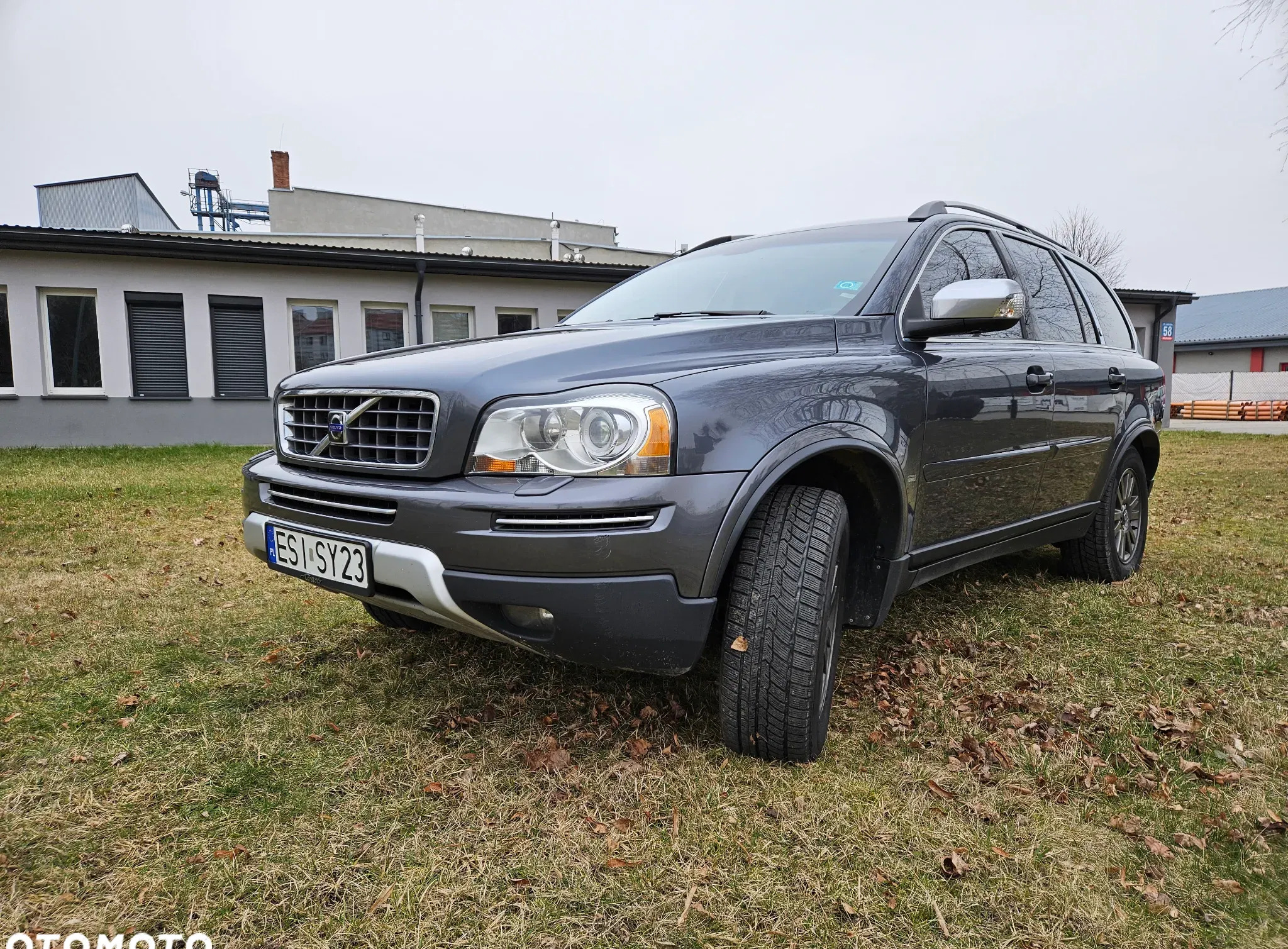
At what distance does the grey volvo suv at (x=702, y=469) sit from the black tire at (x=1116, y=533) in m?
1.11

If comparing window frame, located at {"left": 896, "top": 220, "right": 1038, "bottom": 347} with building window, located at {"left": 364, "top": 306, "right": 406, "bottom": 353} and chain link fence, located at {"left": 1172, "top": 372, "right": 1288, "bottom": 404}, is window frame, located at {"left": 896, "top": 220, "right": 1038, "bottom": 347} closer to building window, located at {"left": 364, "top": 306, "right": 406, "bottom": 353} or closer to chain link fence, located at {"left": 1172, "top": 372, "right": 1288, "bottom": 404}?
building window, located at {"left": 364, "top": 306, "right": 406, "bottom": 353}

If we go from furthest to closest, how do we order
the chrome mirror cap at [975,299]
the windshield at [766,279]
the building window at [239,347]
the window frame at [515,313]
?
1. the window frame at [515,313]
2. the building window at [239,347]
3. the windshield at [766,279]
4. the chrome mirror cap at [975,299]

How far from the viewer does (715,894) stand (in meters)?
1.78

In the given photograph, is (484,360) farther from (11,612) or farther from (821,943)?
(11,612)

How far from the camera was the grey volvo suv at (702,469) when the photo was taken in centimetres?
193

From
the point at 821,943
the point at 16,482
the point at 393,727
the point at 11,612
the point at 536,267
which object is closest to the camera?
the point at 821,943

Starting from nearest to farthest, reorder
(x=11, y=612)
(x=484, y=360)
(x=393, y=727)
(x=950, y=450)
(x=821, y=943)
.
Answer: (x=821, y=943) → (x=484, y=360) → (x=393, y=727) → (x=950, y=450) → (x=11, y=612)

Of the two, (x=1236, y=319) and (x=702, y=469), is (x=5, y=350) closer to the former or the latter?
(x=702, y=469)

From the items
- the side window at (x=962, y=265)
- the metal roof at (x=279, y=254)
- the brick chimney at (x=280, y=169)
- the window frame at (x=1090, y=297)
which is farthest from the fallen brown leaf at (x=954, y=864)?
the brick chimney at (x=280, y=169)

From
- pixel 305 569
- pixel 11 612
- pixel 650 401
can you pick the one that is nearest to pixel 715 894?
pixel 650 401

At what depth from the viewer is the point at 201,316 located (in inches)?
527

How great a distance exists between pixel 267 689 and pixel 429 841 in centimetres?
127

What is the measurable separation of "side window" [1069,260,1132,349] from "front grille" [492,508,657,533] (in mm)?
3304

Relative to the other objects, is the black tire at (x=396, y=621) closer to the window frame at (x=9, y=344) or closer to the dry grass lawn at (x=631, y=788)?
the dry grass lawn at (x=631, y=788)
